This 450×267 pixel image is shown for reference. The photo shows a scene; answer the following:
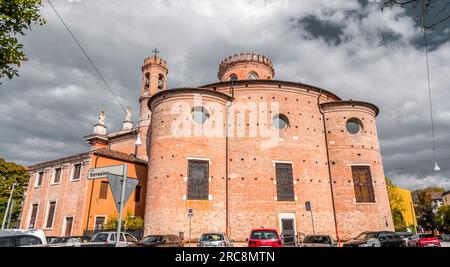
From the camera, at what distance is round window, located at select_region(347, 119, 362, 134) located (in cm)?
2598

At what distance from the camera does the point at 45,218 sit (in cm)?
2511

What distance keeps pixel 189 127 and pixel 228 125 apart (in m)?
3.51

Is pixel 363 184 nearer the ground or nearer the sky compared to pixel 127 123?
nearer the ground

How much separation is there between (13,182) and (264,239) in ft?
93.8

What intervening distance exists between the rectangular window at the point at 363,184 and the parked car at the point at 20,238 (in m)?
22.6

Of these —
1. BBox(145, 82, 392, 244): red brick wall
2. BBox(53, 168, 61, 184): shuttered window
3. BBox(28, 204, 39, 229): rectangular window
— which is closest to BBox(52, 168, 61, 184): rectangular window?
BBox(53, 168, 61, 184): shuttered window

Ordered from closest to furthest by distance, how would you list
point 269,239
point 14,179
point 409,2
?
point 409,2
point 269,239
point 14,179

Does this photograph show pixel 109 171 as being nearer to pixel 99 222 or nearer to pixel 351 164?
pixel 99 222

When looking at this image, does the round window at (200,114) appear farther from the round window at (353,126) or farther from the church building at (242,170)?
the round window at (353,126)

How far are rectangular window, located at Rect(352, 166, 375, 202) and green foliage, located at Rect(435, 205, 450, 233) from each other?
1507 inches

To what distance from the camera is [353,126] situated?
86.0 feet

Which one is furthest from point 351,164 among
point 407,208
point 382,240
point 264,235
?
point 407,208
